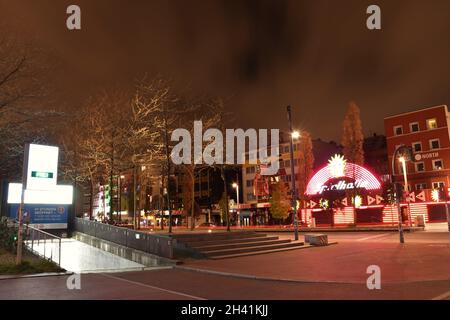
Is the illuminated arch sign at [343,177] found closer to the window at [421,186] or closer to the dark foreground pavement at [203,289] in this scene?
the window at [421,186]

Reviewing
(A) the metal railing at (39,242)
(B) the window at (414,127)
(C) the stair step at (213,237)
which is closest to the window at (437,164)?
(B) the window at (414,127)

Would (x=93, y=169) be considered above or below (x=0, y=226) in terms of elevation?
above

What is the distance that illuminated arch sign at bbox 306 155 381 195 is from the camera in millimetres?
47656

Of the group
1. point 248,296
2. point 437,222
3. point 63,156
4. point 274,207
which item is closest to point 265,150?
point 274,207

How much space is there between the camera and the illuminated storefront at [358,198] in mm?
47875

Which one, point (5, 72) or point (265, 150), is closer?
point (5, 72)

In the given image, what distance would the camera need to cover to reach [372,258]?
52.2 feet

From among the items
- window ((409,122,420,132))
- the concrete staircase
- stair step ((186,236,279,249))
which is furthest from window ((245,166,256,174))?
stair step ((186,236,279,249))

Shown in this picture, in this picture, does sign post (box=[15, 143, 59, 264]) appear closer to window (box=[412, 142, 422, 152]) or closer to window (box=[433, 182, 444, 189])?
window (box=[433, 182, 444, 189])

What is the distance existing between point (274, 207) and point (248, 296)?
49.1m

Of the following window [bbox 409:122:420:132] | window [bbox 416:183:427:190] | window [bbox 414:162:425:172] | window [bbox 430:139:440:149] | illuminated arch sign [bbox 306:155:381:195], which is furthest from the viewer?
window [bbox 409:122:420:132]

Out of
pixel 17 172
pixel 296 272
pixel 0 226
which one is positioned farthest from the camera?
pixel 17 172

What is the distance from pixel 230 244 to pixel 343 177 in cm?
3284
